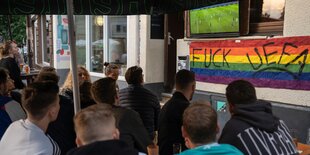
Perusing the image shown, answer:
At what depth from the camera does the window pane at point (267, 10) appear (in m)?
6.25

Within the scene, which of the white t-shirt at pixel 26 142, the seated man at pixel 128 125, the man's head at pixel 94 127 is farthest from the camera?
the seated man at pixel 128 125

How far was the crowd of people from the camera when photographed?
6.70 ft

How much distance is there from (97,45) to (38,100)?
29.8ft

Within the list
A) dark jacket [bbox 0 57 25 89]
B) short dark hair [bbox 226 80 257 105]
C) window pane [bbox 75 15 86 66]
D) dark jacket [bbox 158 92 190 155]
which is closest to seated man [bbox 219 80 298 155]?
short dark hair [bbox 226 80 257 105]

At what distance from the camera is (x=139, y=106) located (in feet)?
14.6

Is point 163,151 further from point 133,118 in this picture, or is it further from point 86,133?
point 86,133

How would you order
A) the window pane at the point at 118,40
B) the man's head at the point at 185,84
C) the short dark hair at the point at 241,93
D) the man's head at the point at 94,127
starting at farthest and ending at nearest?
the window pane at the point at 118,40
the man's head at the point at 185,84
the short dark hair at the point at 241,93
the man's head at the point at 94,127

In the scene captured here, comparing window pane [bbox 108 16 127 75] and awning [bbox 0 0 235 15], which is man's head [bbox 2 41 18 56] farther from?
window pane [bbox 108 16 127 75]

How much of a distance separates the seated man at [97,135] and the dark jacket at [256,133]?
806 millimetres

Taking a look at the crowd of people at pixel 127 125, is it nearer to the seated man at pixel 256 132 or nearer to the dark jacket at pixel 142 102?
the seated man at pixel 256 132

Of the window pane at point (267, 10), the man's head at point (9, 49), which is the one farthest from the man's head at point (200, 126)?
the man's head at point (9, 49)

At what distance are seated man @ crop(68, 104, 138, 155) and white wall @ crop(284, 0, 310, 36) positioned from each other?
4459mm

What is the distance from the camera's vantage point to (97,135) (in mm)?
2018

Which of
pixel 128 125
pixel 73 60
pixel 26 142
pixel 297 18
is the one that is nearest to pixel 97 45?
pixel 297 18
